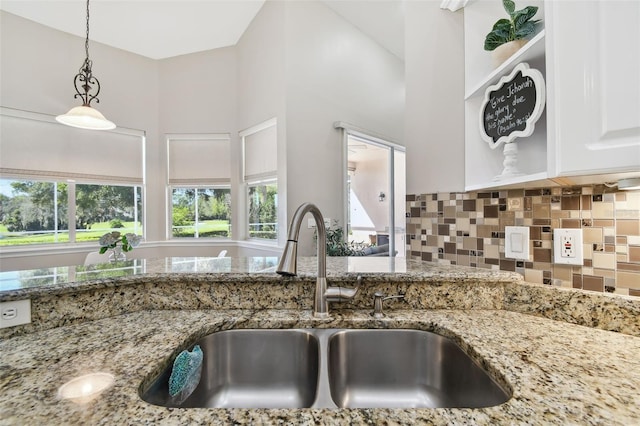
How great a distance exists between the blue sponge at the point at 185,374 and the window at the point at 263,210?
2837 millimetres

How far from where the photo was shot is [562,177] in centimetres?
76

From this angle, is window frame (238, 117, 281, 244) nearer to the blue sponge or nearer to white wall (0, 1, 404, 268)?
white wall (0, 1, 404, 268)

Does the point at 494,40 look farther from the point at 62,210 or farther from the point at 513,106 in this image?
the point at 62,210

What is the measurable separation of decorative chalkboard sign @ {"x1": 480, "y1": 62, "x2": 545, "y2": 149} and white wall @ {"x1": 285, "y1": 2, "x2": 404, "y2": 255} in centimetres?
246

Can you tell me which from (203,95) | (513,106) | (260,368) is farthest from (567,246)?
(203,95)

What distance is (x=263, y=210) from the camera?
12.5ft

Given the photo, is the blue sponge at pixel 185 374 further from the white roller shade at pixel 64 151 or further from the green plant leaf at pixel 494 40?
the white roller shade at pixel 64 151

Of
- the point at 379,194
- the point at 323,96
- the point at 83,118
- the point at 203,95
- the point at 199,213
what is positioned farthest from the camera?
the point at 379,194

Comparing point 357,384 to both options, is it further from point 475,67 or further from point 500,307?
point 475,67

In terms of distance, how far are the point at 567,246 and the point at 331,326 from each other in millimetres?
843

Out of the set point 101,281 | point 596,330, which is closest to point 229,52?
point 101,281

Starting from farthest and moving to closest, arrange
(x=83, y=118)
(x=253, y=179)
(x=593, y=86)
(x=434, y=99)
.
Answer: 1. (x=253, y=179)
2. (x=83, y=118)
3. (x=434, y=99)
4. (x=593, y=86)

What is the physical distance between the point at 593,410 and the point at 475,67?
4.16 feet

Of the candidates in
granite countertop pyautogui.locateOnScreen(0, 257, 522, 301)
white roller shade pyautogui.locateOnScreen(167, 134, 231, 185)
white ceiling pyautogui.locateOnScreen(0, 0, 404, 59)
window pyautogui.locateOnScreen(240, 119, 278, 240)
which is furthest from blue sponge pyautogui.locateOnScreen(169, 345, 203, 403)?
white ceiling pyautogui.locateOnScreen(0, 0, 404, 59)
